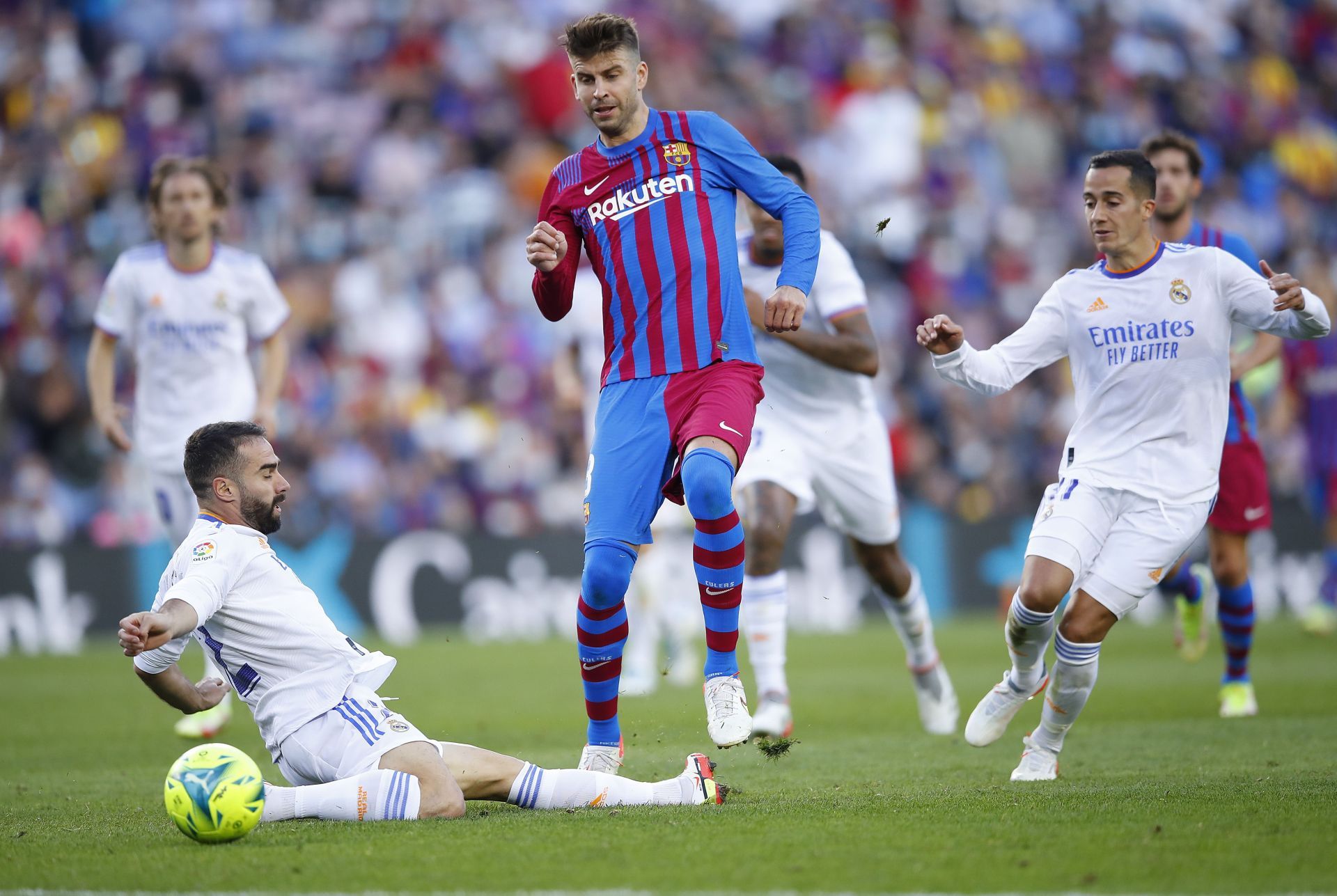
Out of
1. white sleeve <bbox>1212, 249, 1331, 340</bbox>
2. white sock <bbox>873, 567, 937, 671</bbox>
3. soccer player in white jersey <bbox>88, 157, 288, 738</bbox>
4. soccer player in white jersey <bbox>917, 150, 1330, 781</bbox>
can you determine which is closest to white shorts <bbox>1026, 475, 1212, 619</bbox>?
soccer player in white jersey <bbox>917, 150, 1330, 781</bbox>

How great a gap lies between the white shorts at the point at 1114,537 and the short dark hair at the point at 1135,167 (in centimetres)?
124

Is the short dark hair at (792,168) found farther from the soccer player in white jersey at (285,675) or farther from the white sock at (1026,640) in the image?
the soccer player in white jersey at (285,675)

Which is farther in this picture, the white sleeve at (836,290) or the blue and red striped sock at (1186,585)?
the blue and red striped sock at (1186,585)

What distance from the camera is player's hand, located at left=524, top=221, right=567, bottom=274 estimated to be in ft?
19.2

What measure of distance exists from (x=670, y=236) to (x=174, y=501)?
4.29 m

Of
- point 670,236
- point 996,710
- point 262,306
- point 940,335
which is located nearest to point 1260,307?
point 940,335

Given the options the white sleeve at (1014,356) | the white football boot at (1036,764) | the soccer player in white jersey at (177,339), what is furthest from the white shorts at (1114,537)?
the soccer player in white jersey at (177,339)

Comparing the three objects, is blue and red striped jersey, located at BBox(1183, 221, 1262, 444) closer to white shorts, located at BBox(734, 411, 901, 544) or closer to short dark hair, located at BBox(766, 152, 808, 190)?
white shorts, located at BBox(734, 411, 901, 544)

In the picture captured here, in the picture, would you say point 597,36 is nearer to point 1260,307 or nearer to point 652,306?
point 652,306

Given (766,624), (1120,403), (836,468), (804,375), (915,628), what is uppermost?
(804,375)

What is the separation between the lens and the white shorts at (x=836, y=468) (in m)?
8.55

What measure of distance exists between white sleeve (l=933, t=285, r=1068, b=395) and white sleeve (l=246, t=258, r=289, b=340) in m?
4.50

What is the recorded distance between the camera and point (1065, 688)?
251 inches

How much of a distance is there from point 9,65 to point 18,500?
6.34 m
